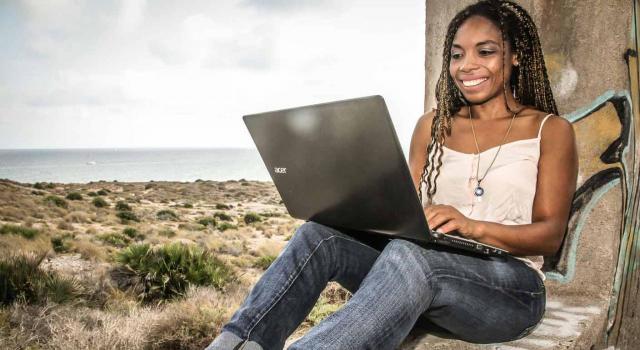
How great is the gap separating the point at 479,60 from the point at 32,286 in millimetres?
5309

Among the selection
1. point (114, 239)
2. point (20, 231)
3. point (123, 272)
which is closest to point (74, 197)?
point (20, 231)

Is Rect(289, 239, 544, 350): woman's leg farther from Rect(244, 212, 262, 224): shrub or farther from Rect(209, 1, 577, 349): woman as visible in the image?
Rect(244, 212, 262, 224): shrub

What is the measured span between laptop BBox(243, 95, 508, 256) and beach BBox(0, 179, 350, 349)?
8.70 feet

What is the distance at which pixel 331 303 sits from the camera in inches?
215

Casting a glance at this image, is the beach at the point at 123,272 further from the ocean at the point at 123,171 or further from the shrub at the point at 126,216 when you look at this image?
the ocean at the point at 123,171

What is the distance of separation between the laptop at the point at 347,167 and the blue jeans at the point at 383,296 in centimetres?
8

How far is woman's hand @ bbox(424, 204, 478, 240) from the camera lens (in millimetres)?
1342

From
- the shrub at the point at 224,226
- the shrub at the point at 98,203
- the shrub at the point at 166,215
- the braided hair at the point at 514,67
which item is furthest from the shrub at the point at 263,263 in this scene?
the shrub at the point at 98,203

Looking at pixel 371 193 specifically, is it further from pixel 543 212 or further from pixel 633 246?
pixel 633 246

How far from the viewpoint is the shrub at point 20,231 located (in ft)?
34.1

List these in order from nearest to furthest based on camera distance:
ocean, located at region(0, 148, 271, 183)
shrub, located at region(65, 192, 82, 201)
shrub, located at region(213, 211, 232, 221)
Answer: shrub, located at region(213, 211, 232, 221) → shrub, located at region(65, 192, 82, 201) → ocean, located at region(0, 148, 271, 183)

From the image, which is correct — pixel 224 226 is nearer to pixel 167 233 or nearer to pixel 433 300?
pixel 167 233

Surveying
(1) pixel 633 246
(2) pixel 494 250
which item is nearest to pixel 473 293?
(2) pixel 494 250

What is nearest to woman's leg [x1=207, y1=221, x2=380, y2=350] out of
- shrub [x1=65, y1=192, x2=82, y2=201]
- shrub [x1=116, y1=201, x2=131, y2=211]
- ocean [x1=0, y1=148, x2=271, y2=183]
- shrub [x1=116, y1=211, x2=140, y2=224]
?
shrub [x1=116, y1=211, x2=140, y2=224]
